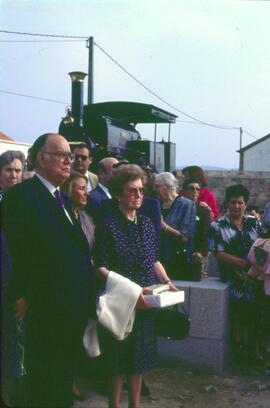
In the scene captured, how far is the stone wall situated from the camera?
915 inches

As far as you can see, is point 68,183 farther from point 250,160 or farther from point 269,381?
point 250,160

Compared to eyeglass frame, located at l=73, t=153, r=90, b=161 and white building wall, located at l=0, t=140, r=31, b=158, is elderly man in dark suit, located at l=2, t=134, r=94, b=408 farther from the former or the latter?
white building wall, located at l=0, t=140, r=31, b=158

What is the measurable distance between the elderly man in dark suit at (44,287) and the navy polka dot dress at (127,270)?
23.2 inches

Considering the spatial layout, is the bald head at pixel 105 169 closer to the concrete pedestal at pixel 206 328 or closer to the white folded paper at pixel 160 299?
the concrete pedestal at pixel 206 328

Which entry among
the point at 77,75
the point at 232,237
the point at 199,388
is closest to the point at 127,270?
the point at 199,388

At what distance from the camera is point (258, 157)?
1607 inches

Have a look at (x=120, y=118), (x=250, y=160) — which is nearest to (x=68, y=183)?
(x=120, y=118)

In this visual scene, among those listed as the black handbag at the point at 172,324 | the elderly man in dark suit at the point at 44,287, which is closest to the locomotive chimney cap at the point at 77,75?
the black handbag at the point at 172,324

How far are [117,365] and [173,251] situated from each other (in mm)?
2084

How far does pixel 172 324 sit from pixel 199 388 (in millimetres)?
1230

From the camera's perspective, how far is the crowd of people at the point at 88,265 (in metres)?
3.03

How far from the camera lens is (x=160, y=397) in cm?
460

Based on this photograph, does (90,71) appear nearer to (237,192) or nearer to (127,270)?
(237,192)

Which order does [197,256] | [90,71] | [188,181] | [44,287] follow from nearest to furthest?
[44,287]
[197,256]
[188,181]
[90,71]
